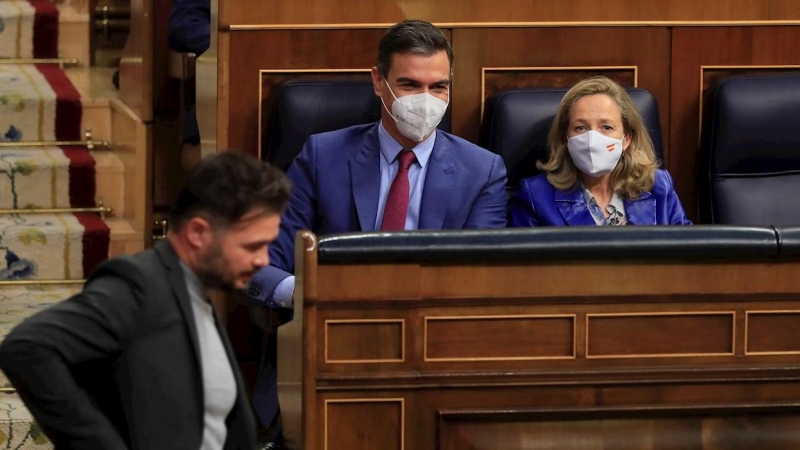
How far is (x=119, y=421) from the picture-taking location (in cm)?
129

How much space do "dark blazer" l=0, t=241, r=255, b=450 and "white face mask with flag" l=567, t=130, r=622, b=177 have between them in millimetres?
1161

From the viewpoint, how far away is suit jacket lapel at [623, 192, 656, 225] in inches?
95.0

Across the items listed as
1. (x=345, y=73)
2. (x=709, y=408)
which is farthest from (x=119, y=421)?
(x=345, y=73)

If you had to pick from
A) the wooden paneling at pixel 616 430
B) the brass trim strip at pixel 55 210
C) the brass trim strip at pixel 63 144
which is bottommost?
the wooden paneling at pixel 616 430

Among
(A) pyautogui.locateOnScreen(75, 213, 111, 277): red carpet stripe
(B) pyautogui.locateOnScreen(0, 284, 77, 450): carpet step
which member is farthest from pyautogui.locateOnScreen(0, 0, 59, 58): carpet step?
(B) pyautogui.locateOnScreen(0, 284, 77, 450): carpet step

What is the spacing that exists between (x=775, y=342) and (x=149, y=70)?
193 centimetres

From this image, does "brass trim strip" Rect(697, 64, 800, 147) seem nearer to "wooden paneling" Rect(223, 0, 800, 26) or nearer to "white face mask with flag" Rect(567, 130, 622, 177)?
"wooden paneling" Rect(223, 0, 800, 26)

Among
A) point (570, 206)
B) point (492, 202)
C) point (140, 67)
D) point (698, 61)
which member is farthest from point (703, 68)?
point (140, 67)

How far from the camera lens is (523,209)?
7.92 ft

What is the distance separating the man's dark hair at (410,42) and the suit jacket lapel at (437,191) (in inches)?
6.7

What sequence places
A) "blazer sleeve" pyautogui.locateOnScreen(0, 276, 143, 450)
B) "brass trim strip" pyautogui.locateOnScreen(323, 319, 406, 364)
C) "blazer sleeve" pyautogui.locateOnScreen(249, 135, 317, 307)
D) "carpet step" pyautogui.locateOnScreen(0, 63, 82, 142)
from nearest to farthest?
"blazer sleeve" pyautogui.locateOnScreen(0, 276, 143, 450)
"brass trim strip" pyautogui.locateOnScreen(323, 319, 406, 364)
"blazer sleeve" pyautogui.locateOnScreen(249, 135, 317, 307)
"carpet step" pyautogui.locateOnScreen(0, 63, 82, 142)

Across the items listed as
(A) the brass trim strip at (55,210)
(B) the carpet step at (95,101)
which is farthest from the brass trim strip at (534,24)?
(B) the carpet step at (95,101)

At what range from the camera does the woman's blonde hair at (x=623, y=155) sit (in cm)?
239

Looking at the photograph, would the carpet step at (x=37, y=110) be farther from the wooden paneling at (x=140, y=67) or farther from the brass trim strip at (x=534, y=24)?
the brass trim strip at (x=534, y=24)
